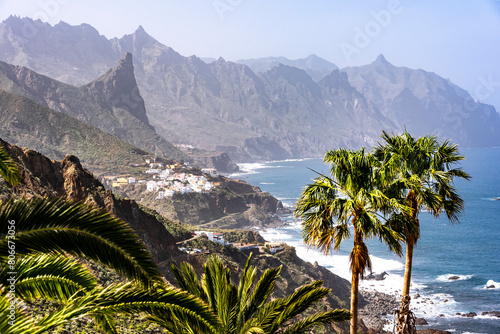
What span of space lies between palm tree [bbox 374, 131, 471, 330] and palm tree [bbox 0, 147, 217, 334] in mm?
5929

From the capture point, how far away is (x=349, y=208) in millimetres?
9680

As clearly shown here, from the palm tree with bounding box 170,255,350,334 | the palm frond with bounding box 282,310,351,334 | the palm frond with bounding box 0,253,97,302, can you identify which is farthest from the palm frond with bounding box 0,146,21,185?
the palm frond with bounding box 282,310,351,334

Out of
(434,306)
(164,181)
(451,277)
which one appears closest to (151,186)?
(164,181)

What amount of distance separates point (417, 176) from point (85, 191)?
1503 inches

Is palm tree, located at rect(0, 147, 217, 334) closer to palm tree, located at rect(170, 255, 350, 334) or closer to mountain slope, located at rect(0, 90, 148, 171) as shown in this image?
palm tree, located at rect(170, 255, 350, 334)

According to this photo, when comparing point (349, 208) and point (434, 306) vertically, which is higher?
point (349, 208)

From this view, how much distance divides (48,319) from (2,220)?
170 centimetres

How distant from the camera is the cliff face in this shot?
136 feet

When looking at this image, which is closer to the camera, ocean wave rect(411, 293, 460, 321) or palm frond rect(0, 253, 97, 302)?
palm frond rect(0, 253, 97, 302)

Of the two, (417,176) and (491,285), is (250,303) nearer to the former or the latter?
(417,176)

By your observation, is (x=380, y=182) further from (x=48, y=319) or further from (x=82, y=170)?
(x=82, y=170)

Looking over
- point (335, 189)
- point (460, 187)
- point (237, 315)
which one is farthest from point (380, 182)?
point (460, 187)

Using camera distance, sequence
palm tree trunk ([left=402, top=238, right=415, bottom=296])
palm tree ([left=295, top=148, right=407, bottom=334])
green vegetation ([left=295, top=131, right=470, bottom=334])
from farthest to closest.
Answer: palm tree trunk ([left=402, top=238, right=415, bottom=296]) < green vegetation ([left=295, top=131, right=470, bottom=334]) < palm tree ([left=295, top=148, right=407, bottom=334])

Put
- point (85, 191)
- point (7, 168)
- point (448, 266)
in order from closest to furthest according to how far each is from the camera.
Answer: point (7, 168) → point (85, 191) → point (448, 266)
